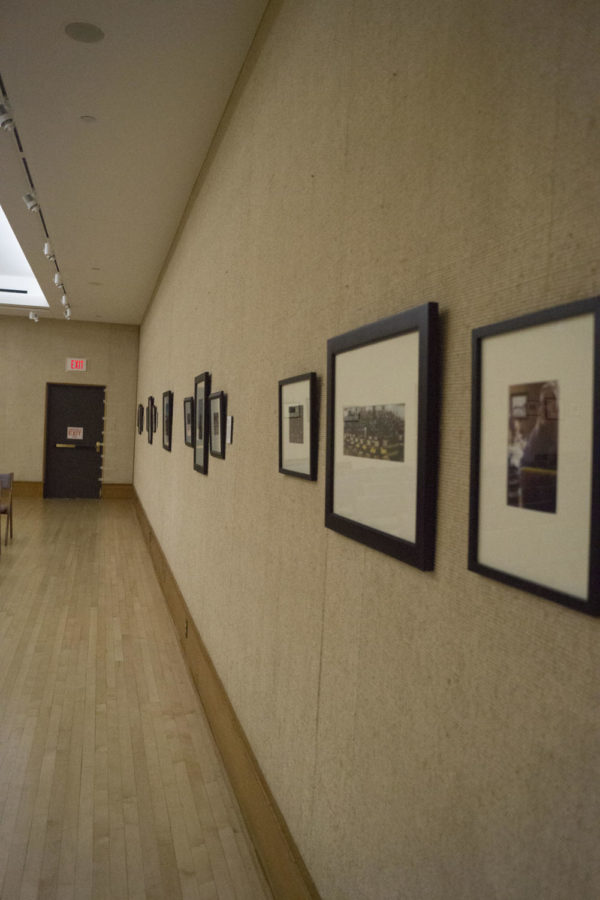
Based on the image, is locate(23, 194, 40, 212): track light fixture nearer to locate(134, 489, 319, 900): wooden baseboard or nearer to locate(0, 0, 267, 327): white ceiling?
locate(0, 0, 267, 327): white ceiling

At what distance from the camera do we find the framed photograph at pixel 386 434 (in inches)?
63.5

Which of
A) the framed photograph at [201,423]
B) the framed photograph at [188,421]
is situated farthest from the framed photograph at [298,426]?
the framed photograph at [188,421]

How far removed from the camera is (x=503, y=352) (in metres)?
1.31

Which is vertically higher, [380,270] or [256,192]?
[256,192]

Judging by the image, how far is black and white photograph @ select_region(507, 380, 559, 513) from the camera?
3.81 feet

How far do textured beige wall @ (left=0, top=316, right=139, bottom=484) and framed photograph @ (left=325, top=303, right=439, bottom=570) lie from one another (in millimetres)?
14219

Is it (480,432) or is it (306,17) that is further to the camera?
(306,17)

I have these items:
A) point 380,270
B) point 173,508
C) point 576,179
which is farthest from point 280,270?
point 173,508

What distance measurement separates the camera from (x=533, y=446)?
1206 mm

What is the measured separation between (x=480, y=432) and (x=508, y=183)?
1.68ft

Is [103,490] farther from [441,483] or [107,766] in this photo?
[441,483]

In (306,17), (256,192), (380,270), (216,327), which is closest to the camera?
(380,270)

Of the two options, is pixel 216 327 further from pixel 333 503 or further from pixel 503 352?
pixel 503 352

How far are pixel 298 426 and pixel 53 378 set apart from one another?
14124 mm
